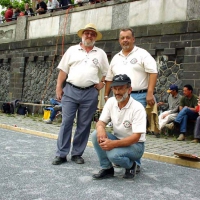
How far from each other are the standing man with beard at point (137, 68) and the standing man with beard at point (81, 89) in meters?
0.47

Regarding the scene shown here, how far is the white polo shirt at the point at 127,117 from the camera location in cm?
425

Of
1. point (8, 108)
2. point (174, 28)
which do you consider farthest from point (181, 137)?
point (8, 108)

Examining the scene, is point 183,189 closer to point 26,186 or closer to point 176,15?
point 26,186

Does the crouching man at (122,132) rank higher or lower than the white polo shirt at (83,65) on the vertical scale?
lower

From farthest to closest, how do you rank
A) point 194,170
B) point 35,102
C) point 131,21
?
point 35,102
point 131,21
point 194,170

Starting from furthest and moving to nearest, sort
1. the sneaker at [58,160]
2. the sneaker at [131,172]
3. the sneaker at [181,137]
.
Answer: the sneaker at [181,137] → the sneaker at [58,160] → the sneaker at [131,172]

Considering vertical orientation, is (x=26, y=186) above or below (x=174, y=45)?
below

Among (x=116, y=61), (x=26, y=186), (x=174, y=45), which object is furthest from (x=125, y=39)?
(x=174, y=45)

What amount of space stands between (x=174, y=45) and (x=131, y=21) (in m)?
2.00

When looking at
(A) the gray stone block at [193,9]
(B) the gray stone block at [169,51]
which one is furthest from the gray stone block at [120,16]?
(A) the gray stone block at [193,9]

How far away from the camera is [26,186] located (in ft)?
12.6

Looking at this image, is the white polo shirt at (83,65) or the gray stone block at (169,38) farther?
the gray stone block at (169,38)

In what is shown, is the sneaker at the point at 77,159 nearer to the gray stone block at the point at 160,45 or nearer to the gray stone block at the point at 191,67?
the gray stone block at the point at 191,67

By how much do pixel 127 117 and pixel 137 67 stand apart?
0.87m
